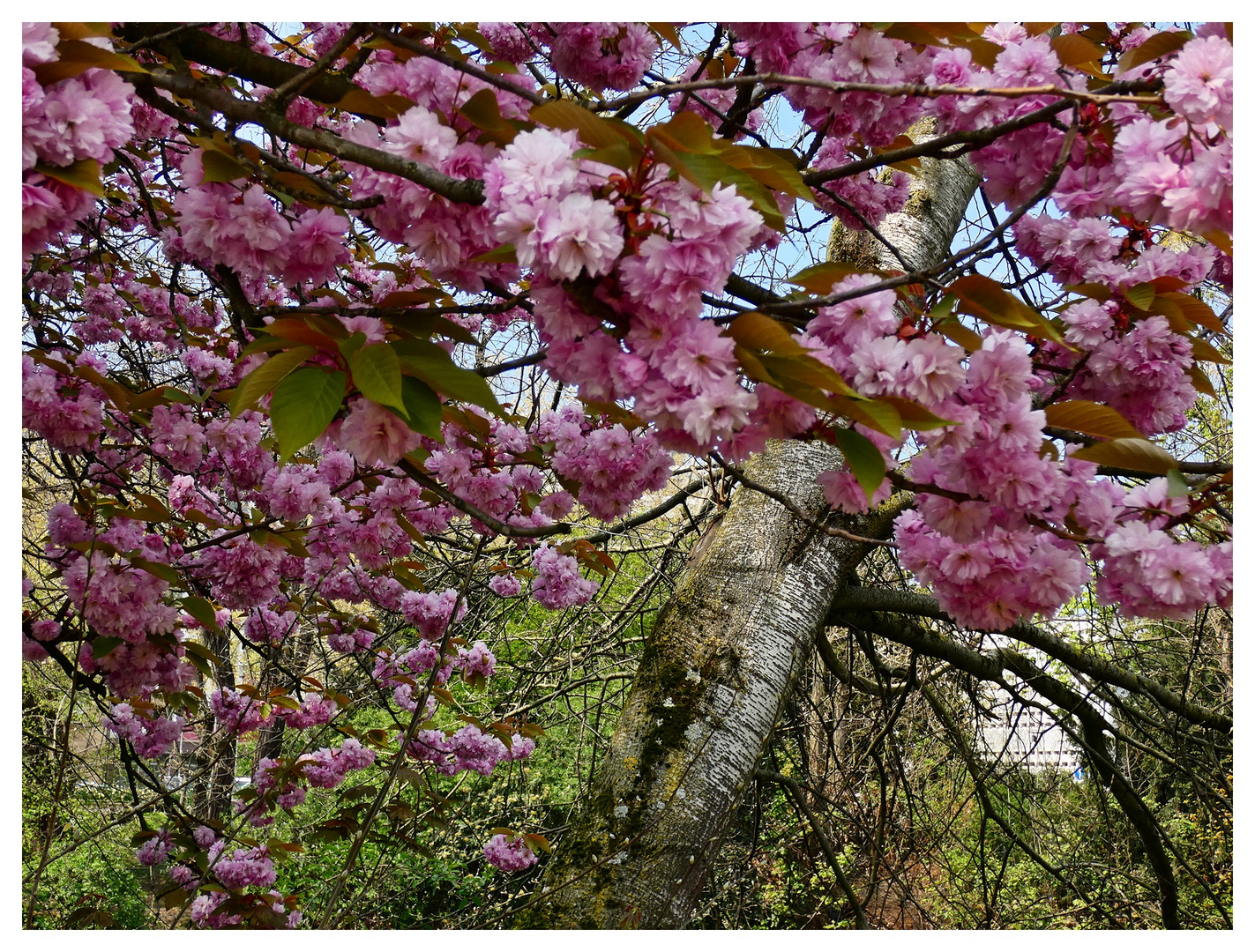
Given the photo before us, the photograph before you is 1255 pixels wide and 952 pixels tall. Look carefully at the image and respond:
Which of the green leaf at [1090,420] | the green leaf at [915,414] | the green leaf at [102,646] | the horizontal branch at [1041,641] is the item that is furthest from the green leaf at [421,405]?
the horizontal branch at [1041,641]

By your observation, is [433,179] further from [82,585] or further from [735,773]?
[82,585]

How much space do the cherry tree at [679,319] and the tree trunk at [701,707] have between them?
1 cm

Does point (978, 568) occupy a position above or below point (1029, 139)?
below

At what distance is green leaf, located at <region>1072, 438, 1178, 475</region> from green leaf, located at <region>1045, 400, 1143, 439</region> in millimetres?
15

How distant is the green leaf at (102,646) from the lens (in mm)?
1835

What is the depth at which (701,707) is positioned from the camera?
186 cm

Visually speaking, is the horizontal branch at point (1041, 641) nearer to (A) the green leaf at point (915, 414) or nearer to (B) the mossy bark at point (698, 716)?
(B) the mossy bark at point (698, 716)

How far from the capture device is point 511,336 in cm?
362

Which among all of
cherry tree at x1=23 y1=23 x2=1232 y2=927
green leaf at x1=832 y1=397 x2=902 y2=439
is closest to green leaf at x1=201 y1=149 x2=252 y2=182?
cherry tree at x1=23 y1=23 x2=1232 y2=927

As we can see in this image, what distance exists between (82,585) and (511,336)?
2035 mm

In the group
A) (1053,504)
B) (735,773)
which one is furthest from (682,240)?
(735,773)

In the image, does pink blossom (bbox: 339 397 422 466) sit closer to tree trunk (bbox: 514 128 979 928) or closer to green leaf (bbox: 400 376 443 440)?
green leaf (bbox: 400 376 443 440)

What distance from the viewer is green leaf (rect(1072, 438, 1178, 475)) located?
0.99 metres

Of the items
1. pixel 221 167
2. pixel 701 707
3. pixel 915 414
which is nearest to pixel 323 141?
pixel 221 167
